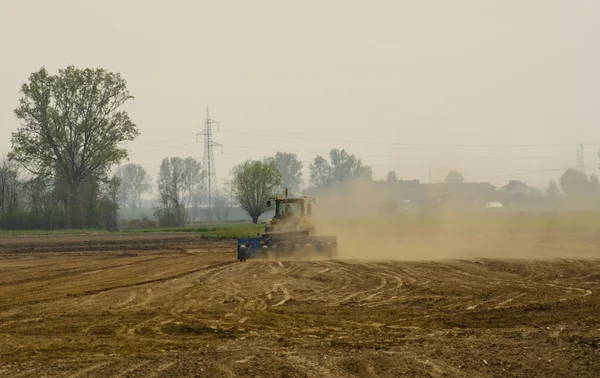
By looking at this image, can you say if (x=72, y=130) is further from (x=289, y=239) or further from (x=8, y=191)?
(x=289, y=239)

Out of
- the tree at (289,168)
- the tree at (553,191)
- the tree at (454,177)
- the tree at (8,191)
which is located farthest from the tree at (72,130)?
the tree at (289,168)

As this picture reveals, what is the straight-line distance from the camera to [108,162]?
220ft

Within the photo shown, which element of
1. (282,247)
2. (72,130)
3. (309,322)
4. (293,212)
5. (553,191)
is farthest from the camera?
(553,191)

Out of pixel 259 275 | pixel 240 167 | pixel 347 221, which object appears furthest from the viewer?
pixel 240 167

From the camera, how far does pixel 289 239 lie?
2809 cm

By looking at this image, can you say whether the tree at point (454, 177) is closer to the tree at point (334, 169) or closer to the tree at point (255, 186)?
the tree at point (255, 186)

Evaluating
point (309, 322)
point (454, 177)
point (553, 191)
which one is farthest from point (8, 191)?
point (553, 191)

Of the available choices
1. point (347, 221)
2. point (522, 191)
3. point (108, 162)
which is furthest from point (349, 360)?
point (522, 191)

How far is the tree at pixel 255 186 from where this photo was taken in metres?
77.0

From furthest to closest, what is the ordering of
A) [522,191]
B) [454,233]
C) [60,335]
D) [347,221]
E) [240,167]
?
[522,191] < [240,167] < [347,221] < [454,233] < [60,335]

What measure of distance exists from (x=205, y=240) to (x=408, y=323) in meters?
37.3

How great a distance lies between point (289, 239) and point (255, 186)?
50.0 m

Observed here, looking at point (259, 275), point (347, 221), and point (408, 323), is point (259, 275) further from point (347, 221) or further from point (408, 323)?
point (347, 221)

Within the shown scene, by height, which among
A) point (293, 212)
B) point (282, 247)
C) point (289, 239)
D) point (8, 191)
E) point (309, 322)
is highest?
point (8, 191)
